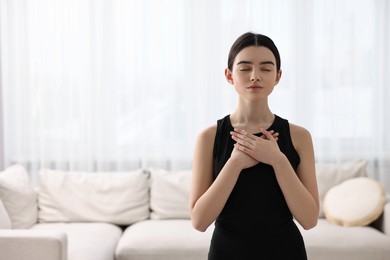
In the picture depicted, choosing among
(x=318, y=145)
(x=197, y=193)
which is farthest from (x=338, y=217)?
(x=197, y=193)

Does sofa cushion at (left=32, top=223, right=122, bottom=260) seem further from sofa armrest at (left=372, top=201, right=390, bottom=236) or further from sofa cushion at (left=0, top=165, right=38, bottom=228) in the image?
sofa armrest at (left=372, top=201, right=390, bottom=236)

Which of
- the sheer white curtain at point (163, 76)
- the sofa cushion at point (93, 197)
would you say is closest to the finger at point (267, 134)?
the sofa cushion at point (93, 197)

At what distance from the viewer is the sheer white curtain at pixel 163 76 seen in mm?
4012

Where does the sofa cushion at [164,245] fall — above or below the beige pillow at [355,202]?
below

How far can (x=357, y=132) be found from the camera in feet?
13.5

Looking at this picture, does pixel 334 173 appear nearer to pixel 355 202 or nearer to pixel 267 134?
pixel 355 202

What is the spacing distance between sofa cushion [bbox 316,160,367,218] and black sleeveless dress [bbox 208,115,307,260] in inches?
97.1

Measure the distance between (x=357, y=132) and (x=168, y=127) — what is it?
1337 millimetres

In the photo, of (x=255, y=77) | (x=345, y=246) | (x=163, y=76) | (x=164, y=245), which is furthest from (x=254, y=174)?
(x=163, y=76)

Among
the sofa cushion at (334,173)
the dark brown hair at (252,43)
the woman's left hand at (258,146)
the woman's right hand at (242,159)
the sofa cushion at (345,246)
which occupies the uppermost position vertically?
the dark brown hair at (252,43)

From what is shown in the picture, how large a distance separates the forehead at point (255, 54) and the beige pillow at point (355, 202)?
2359 millimetres

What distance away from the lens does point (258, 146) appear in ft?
4.26

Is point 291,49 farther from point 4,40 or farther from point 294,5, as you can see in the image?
point 4,40

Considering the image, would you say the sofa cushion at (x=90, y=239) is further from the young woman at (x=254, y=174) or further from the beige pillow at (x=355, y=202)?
the young woman at (x=254, y=174)
